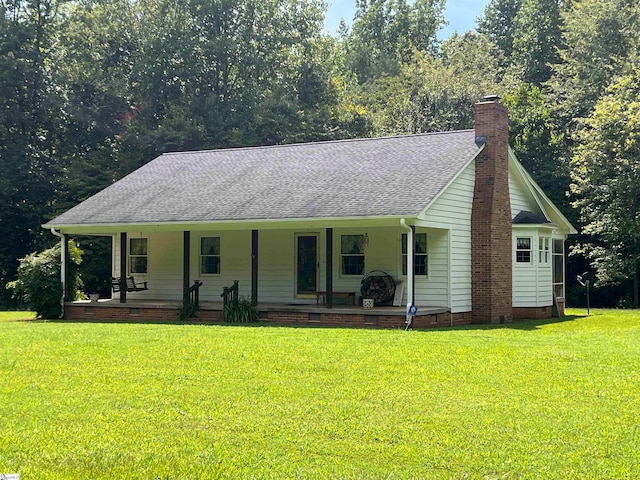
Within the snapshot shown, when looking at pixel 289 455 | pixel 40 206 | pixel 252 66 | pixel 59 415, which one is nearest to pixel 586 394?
pixel 289 455

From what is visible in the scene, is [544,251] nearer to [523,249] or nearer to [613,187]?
[523,249]

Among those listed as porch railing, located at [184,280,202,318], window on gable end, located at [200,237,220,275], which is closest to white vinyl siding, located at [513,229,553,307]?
window on gable end, located at [200,237,220,275]

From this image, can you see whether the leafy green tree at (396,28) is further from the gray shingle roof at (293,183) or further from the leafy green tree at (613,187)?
the gray shingle roof at (293,183)

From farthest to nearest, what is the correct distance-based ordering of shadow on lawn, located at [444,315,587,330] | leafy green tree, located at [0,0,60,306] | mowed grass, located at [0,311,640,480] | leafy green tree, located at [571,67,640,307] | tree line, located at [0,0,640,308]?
leafy green tree, located at [0,0,60,306] → tree line, located at [0,0,640,308] → leafy green tree, located at [571,67,640,307] → shadow on lawn, located at [444,315,587,330] → mowed grass, located at [0,311,640,480]

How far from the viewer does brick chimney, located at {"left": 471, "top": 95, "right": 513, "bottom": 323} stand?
20.7 meters

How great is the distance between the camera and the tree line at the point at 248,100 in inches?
1187

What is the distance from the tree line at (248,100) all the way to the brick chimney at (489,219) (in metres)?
8.93

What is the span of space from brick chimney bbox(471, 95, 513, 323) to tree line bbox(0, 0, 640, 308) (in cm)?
893

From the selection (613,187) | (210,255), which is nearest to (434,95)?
(613,187)

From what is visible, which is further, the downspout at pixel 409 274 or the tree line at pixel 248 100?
the tree line at pixel 248 100

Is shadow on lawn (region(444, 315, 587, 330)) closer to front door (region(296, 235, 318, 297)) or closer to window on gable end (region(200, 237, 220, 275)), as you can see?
front door (region(296, 235, 318, 297))

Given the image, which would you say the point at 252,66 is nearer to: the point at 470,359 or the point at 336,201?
the point at 336,201

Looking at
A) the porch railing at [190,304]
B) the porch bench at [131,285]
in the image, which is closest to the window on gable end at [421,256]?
the porch railing at [190,304]

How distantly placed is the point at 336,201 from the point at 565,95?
22.6m
